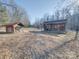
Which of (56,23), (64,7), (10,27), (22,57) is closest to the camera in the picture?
(22,57)

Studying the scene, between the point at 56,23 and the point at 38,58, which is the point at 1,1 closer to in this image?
the point at 38,58

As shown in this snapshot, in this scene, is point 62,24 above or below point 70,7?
below

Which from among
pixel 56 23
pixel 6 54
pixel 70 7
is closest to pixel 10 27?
pixel 56 23

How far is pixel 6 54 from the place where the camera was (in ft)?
23.0

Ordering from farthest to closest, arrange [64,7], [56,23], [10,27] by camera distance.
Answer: [56,23] → [10,27] → [64,7]

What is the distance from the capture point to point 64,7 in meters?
11.9

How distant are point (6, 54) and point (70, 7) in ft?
28.0

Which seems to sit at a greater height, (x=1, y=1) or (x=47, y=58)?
(x=1, y=1)

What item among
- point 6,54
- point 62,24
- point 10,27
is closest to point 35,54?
point 6,54

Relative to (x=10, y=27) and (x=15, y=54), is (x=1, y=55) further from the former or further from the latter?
(x=10, y=27)

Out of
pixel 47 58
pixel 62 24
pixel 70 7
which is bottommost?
pixel 47 58

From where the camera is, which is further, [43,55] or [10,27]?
[10,27]

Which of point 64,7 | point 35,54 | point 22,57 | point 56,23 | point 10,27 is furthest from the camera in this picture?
point 56,23

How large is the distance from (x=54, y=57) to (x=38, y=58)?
1.05 meters
